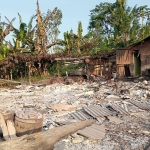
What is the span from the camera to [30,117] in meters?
5.10

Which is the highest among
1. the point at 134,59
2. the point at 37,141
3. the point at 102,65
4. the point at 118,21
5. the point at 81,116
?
the point at 118,21

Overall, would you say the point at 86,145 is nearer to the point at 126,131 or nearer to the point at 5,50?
the point at 126,131

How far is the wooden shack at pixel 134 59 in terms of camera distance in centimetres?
1727

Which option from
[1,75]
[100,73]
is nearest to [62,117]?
[100,73]

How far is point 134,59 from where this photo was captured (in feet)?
60.3

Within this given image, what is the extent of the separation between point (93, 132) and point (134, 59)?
14099mm

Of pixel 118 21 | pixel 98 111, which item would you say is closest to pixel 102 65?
pixel 118 21

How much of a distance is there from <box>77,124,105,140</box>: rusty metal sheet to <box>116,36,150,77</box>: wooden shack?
41.8 feet

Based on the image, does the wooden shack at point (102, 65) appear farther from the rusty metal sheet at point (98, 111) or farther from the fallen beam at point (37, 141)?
the fallen beam at point (37, 141)

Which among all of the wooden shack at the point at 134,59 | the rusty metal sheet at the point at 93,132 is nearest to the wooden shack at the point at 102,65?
the wooden shack at the point at 134,59

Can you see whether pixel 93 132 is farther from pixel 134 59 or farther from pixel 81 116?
pixel 134 59

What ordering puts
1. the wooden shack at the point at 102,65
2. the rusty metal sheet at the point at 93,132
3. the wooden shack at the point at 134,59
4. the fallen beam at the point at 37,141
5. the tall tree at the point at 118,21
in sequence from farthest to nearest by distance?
the tall tree at the point at 118,21, the wooden shack at the point at 102,65, the wooden shack at the point at 134,59, the rusty metal sheet at the point at 93,132, the fallen beam at the point at 37,141

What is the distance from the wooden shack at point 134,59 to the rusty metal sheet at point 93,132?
12.7 m

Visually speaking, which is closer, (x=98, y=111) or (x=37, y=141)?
(x=37, y=141)
